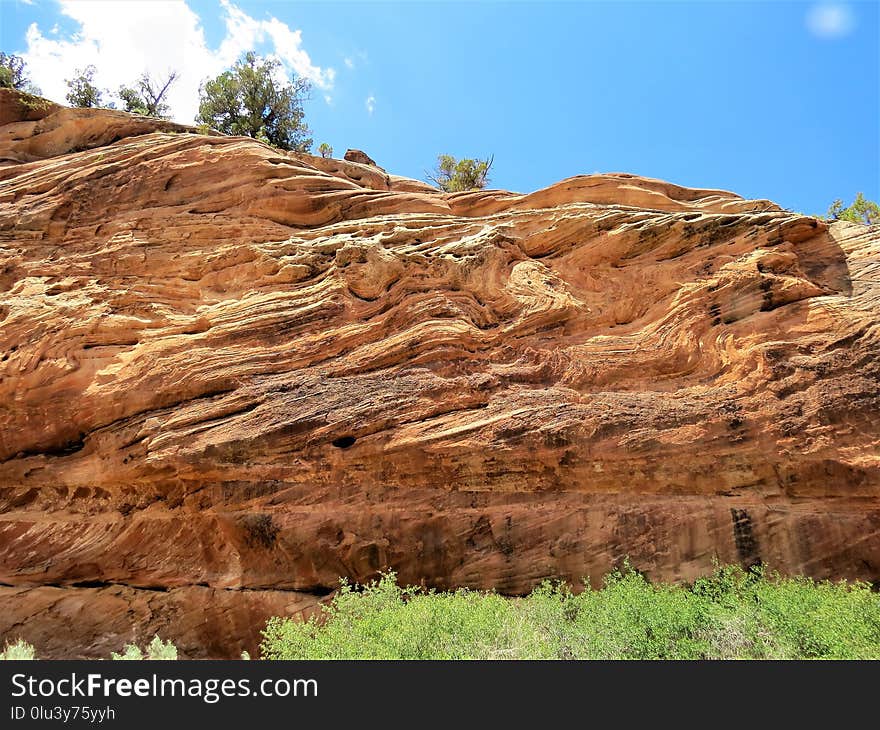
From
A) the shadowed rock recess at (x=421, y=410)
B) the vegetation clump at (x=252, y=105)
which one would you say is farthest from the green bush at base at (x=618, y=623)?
the vegetation clump at (x=252, y=105)

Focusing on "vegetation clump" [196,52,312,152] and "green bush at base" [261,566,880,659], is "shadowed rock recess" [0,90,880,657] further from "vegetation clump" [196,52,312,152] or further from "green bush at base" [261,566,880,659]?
"vegetation clump" [196,52,312,152]

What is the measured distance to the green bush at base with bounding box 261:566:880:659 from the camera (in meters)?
8.29

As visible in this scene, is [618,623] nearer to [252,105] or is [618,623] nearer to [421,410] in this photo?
[421,410]

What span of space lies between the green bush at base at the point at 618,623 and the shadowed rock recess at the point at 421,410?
26.9 inches

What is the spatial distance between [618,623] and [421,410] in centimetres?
536

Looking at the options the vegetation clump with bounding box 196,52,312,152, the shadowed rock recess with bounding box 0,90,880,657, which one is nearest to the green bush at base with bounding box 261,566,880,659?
the shadowed rock recess with bounding box 0,90,880,657

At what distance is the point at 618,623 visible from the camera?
9.02 meters

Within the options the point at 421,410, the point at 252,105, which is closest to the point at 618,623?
the point at 421,410

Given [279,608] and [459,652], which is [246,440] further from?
[459,652]

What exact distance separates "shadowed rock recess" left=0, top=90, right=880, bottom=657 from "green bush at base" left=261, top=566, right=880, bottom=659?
2.24 feet

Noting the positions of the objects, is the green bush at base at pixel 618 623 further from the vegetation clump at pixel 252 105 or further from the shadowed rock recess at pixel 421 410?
the vegetation clump at pixel 252 105

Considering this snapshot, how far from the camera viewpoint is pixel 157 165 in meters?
17.5

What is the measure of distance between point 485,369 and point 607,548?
177 inches

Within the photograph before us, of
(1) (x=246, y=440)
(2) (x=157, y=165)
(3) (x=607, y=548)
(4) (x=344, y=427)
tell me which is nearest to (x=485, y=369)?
(4) (x=344, y=427)
